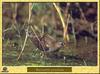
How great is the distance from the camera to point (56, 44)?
1441 mm

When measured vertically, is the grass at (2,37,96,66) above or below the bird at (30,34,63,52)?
below

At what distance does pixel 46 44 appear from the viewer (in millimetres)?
→ 1451

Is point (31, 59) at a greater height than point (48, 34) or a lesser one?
lesser

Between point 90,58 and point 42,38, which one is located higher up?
point 42,38


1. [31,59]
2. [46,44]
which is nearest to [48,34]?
[46,44]

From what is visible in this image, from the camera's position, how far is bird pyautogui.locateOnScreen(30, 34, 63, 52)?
4.72 ft

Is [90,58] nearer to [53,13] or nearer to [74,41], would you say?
[74,41]

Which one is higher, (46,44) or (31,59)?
(46,44)

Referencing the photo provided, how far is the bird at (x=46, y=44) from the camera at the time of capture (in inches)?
56.7

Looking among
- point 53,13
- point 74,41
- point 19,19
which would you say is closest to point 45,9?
point 53,13

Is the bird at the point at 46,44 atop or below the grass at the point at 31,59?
atop

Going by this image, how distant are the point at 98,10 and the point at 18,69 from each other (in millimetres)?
722

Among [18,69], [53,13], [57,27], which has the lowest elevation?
[18,69]

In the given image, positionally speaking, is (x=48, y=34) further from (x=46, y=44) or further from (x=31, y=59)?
(x=31, y=59)
